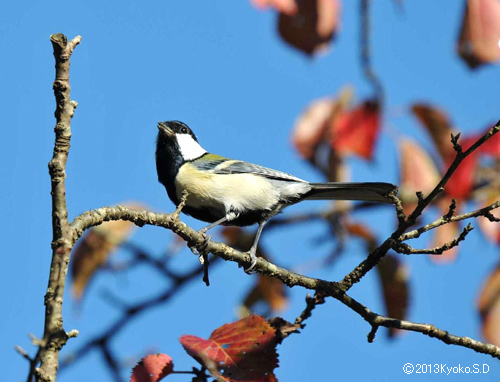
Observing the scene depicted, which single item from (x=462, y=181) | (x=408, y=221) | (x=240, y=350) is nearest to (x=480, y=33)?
(x=462, y=181)

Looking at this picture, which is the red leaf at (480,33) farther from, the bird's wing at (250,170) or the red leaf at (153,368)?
the red leaf at (153,368)

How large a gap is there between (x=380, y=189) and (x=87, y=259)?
2.06 metres

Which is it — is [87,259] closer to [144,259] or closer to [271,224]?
[144,259]

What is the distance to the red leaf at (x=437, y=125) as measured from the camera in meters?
4.07

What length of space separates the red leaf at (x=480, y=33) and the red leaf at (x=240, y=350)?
187cm

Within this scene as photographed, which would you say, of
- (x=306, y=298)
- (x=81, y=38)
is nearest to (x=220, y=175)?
(x=306, y=298)

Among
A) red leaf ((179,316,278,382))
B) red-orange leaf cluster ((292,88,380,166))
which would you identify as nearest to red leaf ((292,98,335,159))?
red-orange leaf cluster ((292,88,380,166))

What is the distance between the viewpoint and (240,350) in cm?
230

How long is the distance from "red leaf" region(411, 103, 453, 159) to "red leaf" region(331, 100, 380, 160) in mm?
333

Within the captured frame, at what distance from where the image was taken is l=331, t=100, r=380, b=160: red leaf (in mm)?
3951

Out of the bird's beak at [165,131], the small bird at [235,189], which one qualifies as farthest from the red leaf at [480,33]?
the bird's beak at [165,131]

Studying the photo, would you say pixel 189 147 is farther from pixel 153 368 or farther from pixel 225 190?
pixel 153 368

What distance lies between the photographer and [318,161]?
412 cm

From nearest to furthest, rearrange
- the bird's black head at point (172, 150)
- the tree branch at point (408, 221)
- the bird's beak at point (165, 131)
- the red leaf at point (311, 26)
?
the tree branch at point (408, 221) < the red leaf at point (311, 26) < the bird's black head at point (172, 150) < the bird's beak at point (165, 131)
